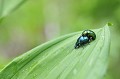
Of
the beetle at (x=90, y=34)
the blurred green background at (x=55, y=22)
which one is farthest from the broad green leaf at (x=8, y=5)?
the blurred green background at (x=55, y=22)

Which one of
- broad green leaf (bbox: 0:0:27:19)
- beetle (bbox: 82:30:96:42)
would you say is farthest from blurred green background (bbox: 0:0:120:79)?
beetle (bbox: 82:30:96:42)

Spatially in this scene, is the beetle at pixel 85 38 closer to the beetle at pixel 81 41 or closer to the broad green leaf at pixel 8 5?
the beetle at pixel 81 41

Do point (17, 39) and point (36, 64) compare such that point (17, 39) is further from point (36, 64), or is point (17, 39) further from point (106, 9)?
point (36, 64)

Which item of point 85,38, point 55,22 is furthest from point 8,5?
point 55,22

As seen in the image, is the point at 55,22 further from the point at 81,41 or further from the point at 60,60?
the point at 60,60

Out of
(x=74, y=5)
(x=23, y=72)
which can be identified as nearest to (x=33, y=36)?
(x=74, y=5)
